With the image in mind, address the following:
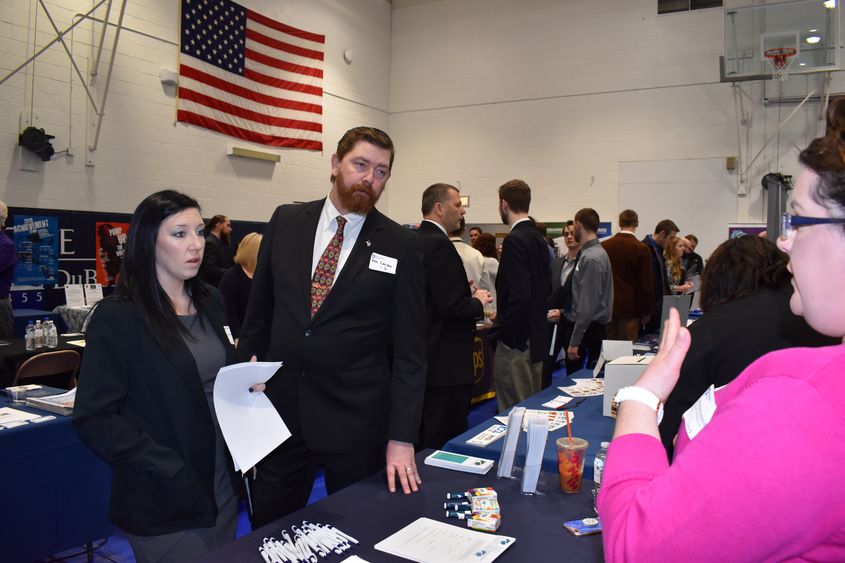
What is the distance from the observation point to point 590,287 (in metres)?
4.82

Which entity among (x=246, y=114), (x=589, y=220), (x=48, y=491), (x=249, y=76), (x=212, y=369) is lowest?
(x=48, y=491)

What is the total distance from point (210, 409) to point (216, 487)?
9.2 inches

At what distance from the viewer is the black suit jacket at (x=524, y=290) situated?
3.80m

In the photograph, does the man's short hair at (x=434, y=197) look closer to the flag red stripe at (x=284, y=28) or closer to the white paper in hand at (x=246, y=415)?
the white paper in hand at (x=246, y=415)

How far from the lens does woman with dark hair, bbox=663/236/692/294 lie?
21.9 ft

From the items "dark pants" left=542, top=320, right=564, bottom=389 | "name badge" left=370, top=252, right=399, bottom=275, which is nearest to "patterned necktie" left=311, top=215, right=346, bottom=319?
"name badge" left=370, top=252, right=399, bottom=275

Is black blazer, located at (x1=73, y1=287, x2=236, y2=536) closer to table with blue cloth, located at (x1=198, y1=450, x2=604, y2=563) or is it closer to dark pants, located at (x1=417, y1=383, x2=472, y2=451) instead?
table with blue cloth, located at (x1=198, y1=450, x2=604, y2=563)

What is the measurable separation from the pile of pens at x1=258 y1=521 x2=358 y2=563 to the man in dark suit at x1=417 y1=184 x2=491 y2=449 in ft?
6.03

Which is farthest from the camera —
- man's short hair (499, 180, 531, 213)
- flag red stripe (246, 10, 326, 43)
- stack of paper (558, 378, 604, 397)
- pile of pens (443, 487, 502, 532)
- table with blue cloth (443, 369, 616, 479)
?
flag red stripe (246, 10, 326, 43)

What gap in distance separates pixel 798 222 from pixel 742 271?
4.74ft

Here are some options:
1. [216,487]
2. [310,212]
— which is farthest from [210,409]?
[310,212]

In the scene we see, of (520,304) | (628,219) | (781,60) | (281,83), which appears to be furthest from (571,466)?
(281,83)

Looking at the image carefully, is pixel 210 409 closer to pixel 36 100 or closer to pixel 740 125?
pixel 36 100

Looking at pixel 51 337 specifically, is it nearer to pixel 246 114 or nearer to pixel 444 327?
pixel 444 327
